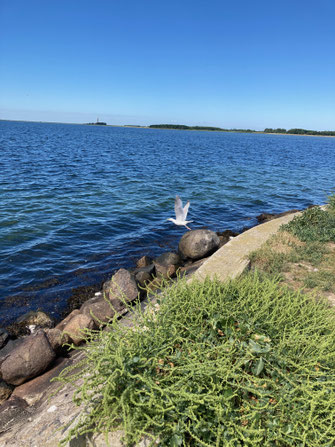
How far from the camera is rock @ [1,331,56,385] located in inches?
216

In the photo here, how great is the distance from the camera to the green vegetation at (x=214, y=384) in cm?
249

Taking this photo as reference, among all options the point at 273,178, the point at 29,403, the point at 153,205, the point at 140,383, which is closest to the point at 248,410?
the point at 140,383

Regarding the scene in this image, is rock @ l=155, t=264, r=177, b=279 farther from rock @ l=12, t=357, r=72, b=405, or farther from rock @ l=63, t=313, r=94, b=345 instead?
rock @ l=12, t=357, r=72, b=405

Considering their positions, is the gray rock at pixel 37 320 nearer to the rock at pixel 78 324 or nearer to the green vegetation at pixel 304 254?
the rock at pixel 78 324

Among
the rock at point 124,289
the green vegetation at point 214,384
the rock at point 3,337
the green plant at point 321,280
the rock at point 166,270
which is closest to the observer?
the green vegetation at point 214,384

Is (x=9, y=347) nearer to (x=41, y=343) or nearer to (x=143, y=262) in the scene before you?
(x=41, y=343)

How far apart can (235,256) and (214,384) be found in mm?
5016

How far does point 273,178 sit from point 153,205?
56.0 feet

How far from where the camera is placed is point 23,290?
858cm

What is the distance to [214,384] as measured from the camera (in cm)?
259

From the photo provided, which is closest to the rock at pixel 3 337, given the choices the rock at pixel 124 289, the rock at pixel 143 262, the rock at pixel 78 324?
the rock at pixel 78 324

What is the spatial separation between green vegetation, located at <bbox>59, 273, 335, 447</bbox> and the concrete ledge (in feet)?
5.75

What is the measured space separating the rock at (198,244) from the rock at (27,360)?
5995 millimetres

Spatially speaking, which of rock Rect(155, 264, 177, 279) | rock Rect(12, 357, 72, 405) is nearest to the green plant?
rock Rect(155, 264, 177, 279)
